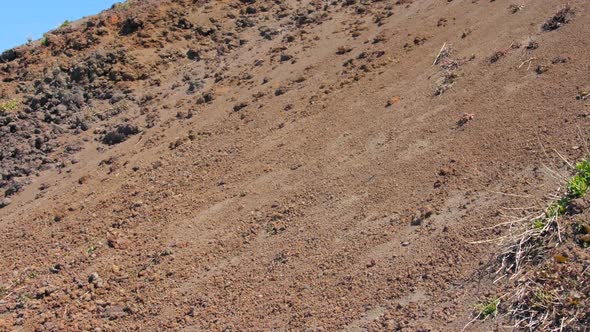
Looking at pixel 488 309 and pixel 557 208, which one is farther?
pixel 557 208

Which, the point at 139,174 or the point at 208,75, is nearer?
the point at 139,174

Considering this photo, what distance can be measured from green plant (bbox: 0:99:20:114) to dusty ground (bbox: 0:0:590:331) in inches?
5.8

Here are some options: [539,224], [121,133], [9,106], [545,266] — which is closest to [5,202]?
[121,133]

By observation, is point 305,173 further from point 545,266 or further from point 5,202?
point 5,202

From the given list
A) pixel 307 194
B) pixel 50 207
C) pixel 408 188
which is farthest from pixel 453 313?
pixel 50 207

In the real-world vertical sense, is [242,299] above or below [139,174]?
below

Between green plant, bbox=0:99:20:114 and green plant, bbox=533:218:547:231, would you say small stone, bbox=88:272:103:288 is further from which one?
green plant, bbox=0:99:20:114

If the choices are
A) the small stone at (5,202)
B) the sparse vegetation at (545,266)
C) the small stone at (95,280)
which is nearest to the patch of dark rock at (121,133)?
the small stone at (5,202)

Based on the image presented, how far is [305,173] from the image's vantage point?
640 centimetres

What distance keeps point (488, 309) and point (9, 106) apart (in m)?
9.27

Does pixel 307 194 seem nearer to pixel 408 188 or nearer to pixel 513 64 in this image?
pixel 408 188

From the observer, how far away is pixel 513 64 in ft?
21.4

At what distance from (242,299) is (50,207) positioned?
415 cm

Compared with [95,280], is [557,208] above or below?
below
